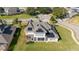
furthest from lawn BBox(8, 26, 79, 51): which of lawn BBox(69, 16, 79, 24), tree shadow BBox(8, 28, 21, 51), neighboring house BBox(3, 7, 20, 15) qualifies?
neighboring house BBox(3, 7, 20, 15)

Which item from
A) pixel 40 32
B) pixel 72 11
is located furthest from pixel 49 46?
pixel 72 11

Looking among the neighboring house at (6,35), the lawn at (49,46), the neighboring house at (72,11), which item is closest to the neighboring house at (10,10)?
the neighboring house at (6,35)

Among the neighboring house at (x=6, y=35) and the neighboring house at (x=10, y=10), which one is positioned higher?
the neighboring house at (x=10, y=10)

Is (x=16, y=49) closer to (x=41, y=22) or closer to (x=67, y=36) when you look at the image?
(x=41, y=22)

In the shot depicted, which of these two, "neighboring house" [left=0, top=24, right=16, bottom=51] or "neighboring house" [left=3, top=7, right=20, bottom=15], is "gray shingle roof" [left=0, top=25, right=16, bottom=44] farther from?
"neighboring house" [left=3, top=7, right=20, bottom=15]

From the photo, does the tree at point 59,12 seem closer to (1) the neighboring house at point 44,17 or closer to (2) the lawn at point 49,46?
(1) the neighboring house at point 44,17

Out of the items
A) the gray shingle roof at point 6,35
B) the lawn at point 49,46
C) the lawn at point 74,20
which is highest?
the lawn at point 74,20

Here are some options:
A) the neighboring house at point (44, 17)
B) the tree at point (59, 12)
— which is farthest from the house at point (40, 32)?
the tree at point (59, 12)
